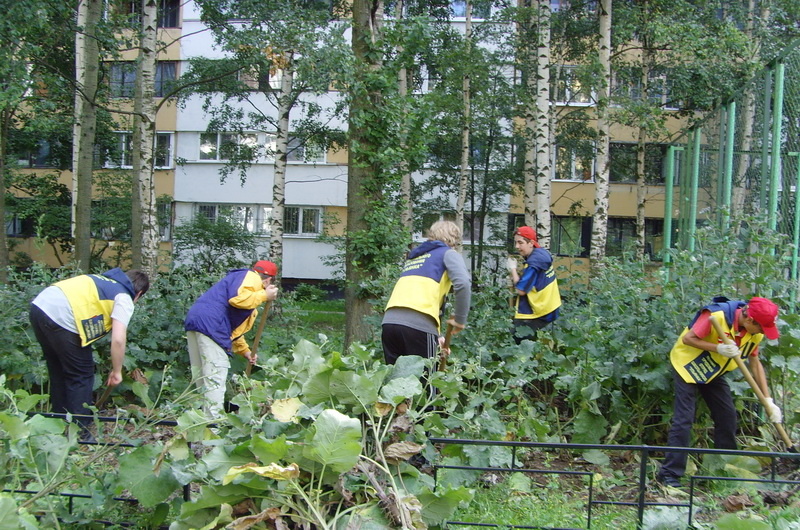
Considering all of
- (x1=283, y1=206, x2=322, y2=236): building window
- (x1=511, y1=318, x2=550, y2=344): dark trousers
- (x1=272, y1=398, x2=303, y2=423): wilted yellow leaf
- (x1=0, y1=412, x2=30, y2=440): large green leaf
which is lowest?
(x1=0, y1=412, x2=30, y2=440): large green leaf

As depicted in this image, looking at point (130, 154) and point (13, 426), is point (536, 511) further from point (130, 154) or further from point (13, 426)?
point (130, 154)

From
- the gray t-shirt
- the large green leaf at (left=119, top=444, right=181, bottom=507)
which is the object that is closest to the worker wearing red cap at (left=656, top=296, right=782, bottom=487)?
the gray t-shirt

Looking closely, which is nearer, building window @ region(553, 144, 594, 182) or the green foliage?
the green foliage

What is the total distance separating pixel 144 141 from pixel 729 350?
10.3 m

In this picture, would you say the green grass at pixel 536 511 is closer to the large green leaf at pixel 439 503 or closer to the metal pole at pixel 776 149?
the large green leaf at pixel 439 503

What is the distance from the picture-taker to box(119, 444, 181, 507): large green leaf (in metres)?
2.92

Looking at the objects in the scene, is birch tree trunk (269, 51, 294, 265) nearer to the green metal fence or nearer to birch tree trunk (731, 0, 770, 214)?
the green metal fence

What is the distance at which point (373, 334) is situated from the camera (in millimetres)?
6422

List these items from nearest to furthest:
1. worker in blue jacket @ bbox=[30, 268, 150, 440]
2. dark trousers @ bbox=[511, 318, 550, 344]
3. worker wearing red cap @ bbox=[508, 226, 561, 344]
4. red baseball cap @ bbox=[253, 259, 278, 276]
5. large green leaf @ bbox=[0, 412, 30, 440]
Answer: large green leaf @ bbox=[0, 412, 30, 440] < worker in blue jacket @ bbox=[30, 268, 150, 440] < red baseball cap @ bbox=[253, 259, 278, 276] < dark trousers @ bbox=[511, 318, 550, 344] < worker wearing red cap @ bbox=[508, 226, 561, 344]

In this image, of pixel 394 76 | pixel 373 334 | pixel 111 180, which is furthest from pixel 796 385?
pixel 111 180

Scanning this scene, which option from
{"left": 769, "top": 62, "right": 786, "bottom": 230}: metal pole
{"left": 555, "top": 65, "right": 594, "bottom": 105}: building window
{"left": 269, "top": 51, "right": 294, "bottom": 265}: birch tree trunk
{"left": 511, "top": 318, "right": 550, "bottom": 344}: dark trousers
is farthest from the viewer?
{"left": 555, "top": 65, "right": 594, "bottom": 105}: building window

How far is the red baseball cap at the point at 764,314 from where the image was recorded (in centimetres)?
433

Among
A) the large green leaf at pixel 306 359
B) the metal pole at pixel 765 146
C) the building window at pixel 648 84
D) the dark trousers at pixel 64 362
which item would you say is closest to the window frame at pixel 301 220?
the building window at pixel 648 84

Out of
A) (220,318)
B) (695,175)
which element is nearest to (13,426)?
(220,318)
